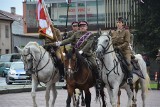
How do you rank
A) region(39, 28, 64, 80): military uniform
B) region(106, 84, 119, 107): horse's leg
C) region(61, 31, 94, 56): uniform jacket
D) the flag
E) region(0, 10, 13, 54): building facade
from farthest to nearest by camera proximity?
1. region(0, 10, 13, 54): building facade
2. the flag
3. region(39, 28, 64, 80): military uniform
4. region(61, 31, 94, 56): uniform jacket
5. region(106, 84, 119, 107): horse's leg

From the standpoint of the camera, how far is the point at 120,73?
16031 millimetres

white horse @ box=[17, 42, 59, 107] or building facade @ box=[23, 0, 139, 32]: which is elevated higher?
building facade @ box=[23, 0, 139, 32]

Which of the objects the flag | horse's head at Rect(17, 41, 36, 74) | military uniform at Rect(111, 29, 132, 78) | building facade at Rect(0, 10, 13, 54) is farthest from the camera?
building facade at Rect(0, 10, 13, 54)

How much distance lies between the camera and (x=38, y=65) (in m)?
16.9

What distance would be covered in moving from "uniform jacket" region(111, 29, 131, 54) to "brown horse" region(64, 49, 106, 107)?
5.16ft

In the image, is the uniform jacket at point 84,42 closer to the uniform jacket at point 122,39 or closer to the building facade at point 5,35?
the uniform jacket at point 122,39

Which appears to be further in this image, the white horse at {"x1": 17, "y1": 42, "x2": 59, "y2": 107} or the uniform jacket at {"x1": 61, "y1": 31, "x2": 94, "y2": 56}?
the white horse at {"x1": 17, "y1": 42, "x2": 59, "y2": 107}

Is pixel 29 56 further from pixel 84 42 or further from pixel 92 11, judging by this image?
pixel 92 11

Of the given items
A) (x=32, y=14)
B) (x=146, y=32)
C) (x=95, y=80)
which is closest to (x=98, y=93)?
(x=95, y=80)

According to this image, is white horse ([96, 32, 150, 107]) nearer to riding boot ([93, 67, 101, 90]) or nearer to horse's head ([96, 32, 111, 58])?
horse's head ([96, 32, 111, 58])

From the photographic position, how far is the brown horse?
47.6 ft

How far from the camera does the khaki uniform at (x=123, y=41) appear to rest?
16641mm

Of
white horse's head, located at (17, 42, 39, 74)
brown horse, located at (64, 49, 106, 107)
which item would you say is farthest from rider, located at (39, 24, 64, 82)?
brown horse, located at (64, 49, 106, 107)

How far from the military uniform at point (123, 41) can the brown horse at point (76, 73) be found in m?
1.50
